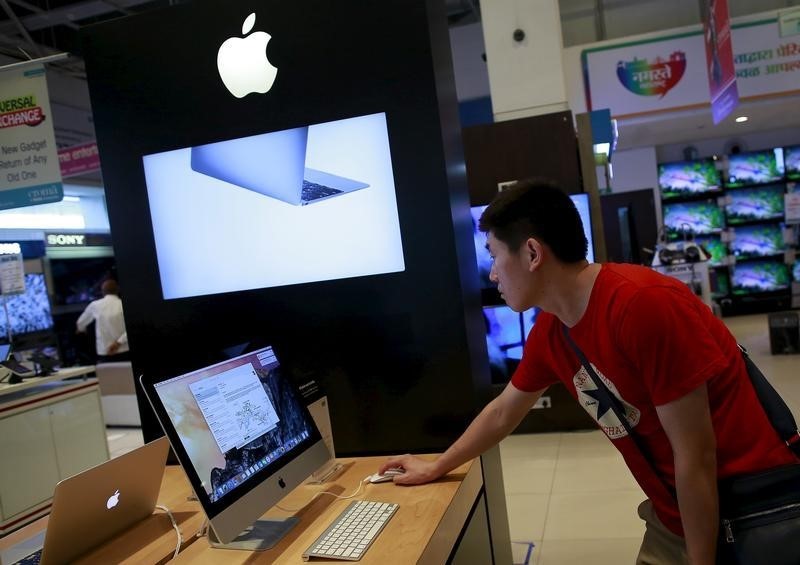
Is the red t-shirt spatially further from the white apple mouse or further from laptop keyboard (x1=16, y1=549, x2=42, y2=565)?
laptop keyboard (x1=16, y1=549, x2=42, y2=565)

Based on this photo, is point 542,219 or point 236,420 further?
point 236,420

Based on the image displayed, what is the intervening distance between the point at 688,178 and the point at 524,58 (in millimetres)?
6601

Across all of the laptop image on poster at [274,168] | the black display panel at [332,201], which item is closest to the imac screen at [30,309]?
the black display panel at [332,201]

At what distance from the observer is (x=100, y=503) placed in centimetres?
175

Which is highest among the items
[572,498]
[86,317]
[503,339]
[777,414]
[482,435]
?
[86,317]

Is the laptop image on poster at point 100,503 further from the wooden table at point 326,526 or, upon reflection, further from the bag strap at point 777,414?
the bag strap at point 777,414

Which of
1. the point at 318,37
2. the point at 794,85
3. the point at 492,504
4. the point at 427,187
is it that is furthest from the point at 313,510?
the point at 794,85

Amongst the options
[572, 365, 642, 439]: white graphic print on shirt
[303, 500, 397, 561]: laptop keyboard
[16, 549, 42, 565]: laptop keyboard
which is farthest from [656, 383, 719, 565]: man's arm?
[16, 549, 42, 565]: laptop keyboard

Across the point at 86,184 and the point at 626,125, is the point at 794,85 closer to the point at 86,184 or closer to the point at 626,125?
the point at 626,125

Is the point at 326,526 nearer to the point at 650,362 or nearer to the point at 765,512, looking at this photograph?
the point at 650,362

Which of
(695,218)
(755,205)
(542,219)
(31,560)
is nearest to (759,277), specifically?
(755,205)

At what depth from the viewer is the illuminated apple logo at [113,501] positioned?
178 centimetres

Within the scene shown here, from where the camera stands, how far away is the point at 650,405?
1.56 meters

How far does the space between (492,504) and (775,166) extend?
10.6m
